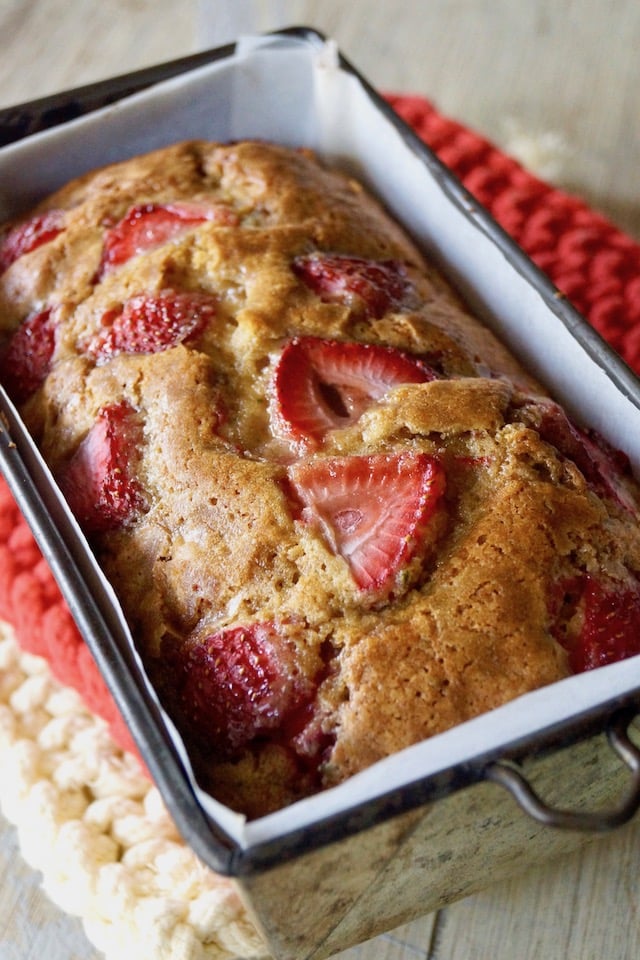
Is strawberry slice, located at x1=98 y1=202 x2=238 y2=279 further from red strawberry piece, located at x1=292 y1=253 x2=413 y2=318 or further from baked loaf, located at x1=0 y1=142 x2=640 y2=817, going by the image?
red strawberry piece, located at x1=292 y1=253 x2=413 y2=318

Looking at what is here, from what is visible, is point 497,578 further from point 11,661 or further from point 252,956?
point 11,661

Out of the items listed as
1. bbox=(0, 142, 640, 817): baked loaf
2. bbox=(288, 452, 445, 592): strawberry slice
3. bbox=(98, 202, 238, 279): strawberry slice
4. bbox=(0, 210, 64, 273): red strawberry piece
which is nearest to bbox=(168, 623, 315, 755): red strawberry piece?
bbox=(0, 142, 640, 817): baked loaf

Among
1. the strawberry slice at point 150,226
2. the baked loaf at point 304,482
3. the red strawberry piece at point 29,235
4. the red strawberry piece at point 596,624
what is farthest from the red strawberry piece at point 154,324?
the red strawberry piece at point 596,624

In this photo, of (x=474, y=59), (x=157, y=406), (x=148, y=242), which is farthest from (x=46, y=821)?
(x=474, y=59)

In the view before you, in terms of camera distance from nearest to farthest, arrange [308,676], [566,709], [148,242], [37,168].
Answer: [566,709] < [308,676] < [148,242] < [37,168]

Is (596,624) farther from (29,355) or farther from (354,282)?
(29,355)

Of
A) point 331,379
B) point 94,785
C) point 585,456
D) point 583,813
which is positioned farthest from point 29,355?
point 583,813
